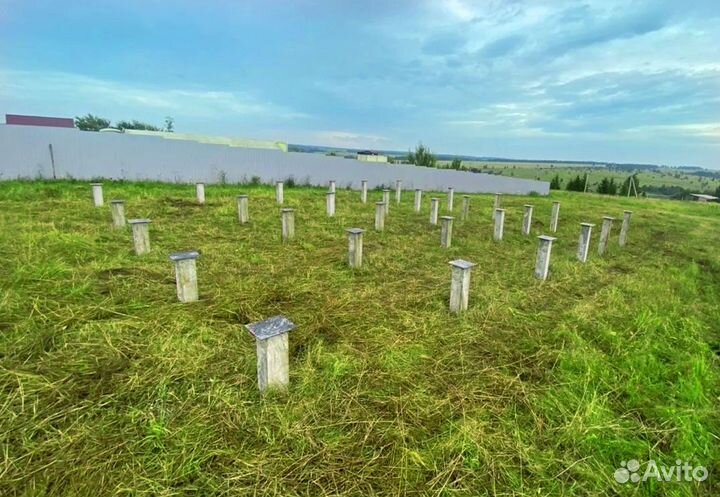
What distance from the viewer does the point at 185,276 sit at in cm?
330

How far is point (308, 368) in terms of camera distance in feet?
7.92

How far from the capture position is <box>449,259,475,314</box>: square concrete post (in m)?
3.38

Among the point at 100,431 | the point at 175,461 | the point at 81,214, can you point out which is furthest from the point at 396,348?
the point at 81,214

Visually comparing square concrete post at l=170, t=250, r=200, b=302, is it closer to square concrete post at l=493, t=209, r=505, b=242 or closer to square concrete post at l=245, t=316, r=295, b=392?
square concrete post at l=245, t=316, r=295, b=392

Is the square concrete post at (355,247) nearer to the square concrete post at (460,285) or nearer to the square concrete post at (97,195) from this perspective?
the square concrete post at (460,285)

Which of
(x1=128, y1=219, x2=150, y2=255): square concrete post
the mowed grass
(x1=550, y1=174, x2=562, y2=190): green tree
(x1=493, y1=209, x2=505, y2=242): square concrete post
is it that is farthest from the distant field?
(x1=128, y1=219, x2=150, y2=255): square concrete post

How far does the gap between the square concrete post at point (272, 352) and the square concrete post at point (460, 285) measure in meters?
1.89

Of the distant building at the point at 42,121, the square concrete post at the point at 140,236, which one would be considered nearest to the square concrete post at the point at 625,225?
the square concrete post at the point at 140,236

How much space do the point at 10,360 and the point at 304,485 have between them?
86.5 inches

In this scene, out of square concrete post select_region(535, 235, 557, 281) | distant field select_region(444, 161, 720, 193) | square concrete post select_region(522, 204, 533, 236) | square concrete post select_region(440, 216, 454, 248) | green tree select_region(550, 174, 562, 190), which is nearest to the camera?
square concrete post select_region(535, 235, 557, 281)

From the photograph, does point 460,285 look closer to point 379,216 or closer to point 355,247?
point 355,247

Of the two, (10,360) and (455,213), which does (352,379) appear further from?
(455,213)

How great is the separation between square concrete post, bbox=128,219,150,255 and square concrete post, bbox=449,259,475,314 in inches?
157

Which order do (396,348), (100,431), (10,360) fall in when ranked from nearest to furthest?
(100,431) < (10,360) < (396,348)
